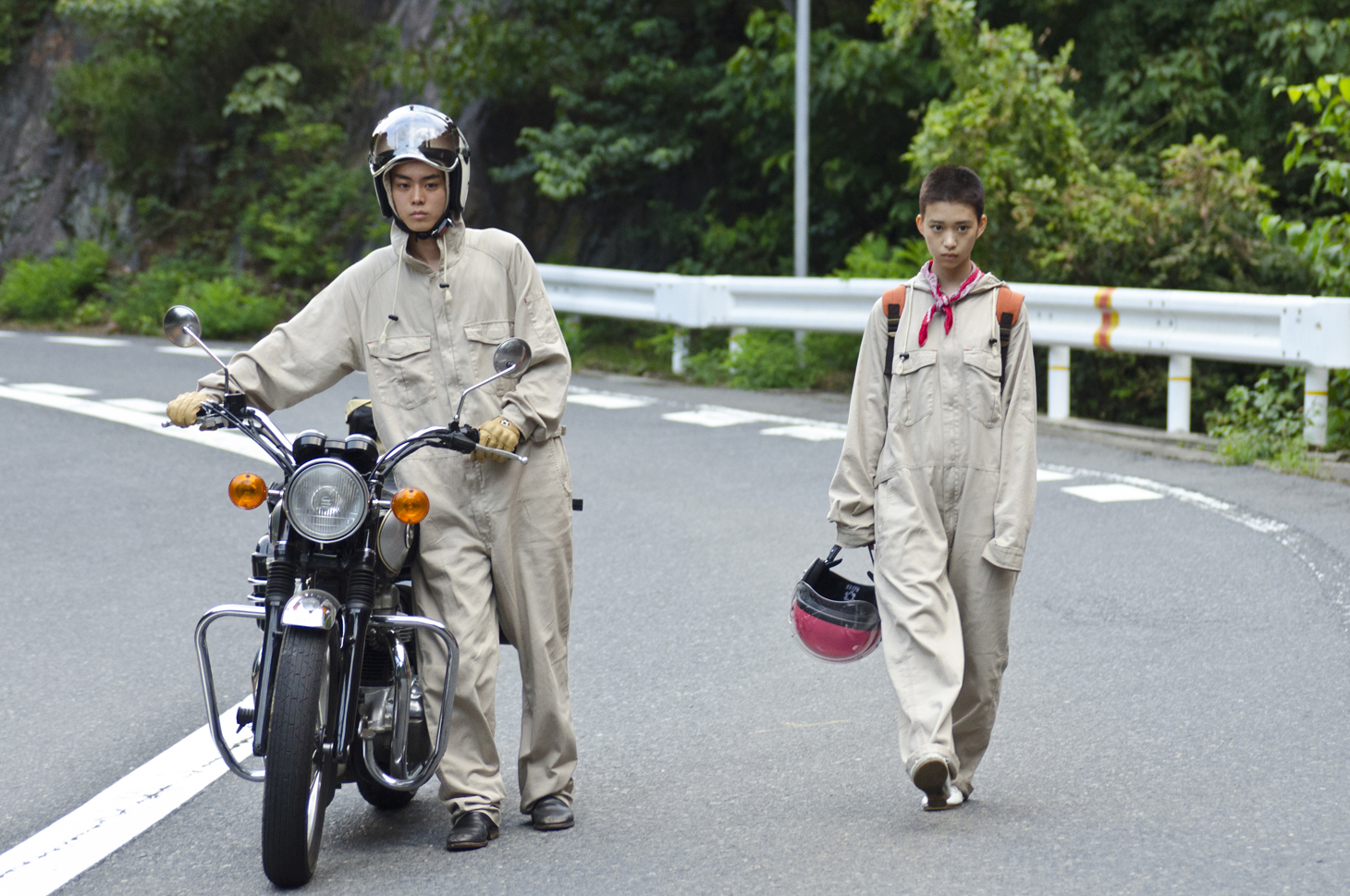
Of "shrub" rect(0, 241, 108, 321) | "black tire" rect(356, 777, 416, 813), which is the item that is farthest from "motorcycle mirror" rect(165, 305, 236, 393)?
"shrub" rect(0, 241, 108, 321)

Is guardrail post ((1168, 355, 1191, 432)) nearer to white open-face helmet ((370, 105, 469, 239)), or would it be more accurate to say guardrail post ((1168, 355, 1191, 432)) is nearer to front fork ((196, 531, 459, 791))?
white open-face helmet ((370, 105, 469, 239))

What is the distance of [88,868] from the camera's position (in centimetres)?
399

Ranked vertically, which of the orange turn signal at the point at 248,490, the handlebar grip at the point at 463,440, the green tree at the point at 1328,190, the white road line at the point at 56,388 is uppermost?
the green tree at the point at 1328,190

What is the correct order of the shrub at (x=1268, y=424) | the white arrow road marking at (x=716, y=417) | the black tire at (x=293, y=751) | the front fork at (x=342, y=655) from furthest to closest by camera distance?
the white arrow road marking at (x=716, y=417), the shrub at (x=1268, y=424), the front fork at (x=342, y=655), the black tire at (x=293, y=751)

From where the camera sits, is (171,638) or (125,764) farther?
(171,638)

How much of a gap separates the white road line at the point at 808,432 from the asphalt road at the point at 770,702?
989mm

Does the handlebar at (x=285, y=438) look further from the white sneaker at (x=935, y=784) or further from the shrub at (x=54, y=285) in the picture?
the shrub at (x=54, y=285)

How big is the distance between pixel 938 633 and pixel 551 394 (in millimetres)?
1162

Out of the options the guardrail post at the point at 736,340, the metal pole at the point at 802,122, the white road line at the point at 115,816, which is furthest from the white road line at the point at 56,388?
the white road line at the point at 115,816

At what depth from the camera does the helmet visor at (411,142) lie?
13.2ft

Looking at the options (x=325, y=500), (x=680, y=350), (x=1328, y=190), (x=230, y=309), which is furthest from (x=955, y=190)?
(x=230, y=309)

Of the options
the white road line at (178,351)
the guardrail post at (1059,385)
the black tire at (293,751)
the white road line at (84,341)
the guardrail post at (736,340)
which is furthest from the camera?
the white road line at (84,341)

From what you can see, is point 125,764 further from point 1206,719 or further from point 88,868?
point 1206,719

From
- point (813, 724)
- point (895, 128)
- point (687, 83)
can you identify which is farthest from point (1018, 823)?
point (687, 83)
